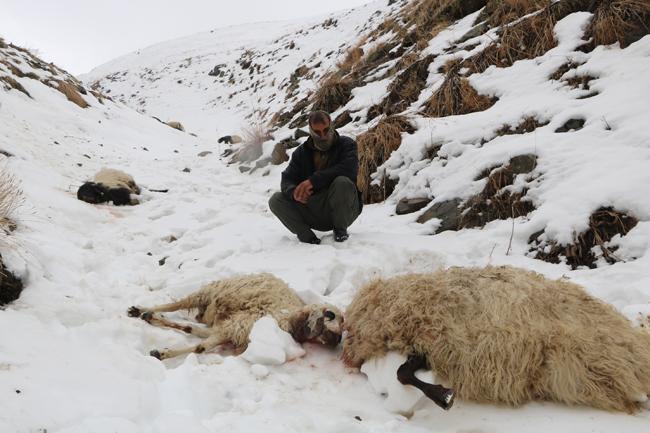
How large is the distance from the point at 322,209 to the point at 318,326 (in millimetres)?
2151

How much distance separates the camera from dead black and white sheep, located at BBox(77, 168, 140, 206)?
5.95 m

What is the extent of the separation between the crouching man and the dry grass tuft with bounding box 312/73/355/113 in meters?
4.46

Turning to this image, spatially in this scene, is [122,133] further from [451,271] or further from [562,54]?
[451,271]

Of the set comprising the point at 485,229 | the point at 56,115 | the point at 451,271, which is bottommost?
the point at 485,229

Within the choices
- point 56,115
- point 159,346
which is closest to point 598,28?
point 159,346

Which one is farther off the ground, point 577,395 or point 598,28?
point 598,28

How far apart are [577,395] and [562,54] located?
4.65m

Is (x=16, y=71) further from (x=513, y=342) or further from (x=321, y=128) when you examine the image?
(x=513, y=342)

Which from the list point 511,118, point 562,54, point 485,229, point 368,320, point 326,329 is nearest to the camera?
point 368,320

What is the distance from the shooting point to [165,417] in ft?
6.04

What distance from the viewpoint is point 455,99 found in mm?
6105

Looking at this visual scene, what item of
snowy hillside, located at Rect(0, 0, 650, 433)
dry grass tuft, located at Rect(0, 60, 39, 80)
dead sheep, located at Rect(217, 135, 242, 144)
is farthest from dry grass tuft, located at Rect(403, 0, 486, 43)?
dry grass tuft, located at Rect(0, 60, 39, 80)

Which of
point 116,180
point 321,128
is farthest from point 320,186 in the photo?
point 116,180

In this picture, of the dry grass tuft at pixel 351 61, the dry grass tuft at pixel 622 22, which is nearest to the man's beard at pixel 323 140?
the dry grass tuft at pixel 622 22
